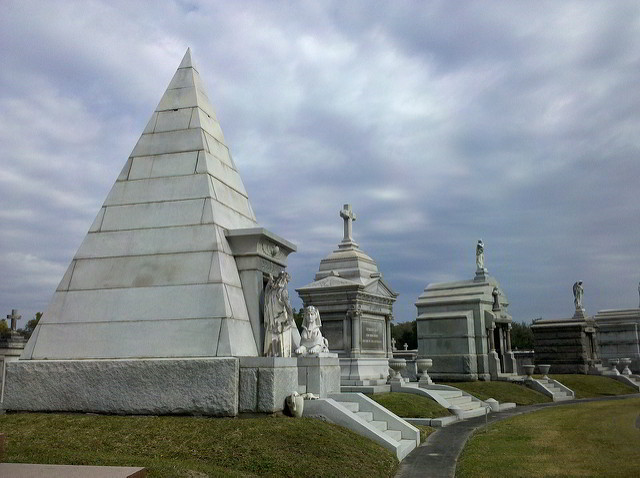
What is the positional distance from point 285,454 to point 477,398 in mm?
14174

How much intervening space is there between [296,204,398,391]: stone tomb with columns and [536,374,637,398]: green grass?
1050 cm

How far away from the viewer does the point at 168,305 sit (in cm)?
1001

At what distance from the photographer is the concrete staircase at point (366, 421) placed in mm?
9461

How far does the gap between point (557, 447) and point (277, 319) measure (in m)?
5.61

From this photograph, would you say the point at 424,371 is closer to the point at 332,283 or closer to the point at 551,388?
the point at 332,283

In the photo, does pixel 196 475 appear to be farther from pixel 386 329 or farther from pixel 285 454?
pixel 386 329

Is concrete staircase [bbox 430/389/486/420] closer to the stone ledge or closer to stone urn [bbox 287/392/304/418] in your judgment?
stone urn [bbox 287/392/304/418]

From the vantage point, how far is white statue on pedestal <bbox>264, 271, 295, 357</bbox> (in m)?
10.2

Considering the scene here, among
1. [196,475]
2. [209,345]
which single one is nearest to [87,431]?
[209,345]

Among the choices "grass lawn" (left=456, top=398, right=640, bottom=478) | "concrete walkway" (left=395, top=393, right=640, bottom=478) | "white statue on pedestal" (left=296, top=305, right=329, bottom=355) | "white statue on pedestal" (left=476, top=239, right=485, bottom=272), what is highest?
"white statue on pedestal" (left=476, top=239, right=485, bottom=272)

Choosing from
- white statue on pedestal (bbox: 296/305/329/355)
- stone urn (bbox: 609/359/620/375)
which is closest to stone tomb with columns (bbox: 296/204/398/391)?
white statue on pedestal (bbox: 296/305/329/355)

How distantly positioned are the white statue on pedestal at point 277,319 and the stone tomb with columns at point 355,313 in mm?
7841

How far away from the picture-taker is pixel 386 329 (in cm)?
2136

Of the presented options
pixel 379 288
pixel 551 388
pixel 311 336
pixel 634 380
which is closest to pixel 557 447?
pixel 311 336
